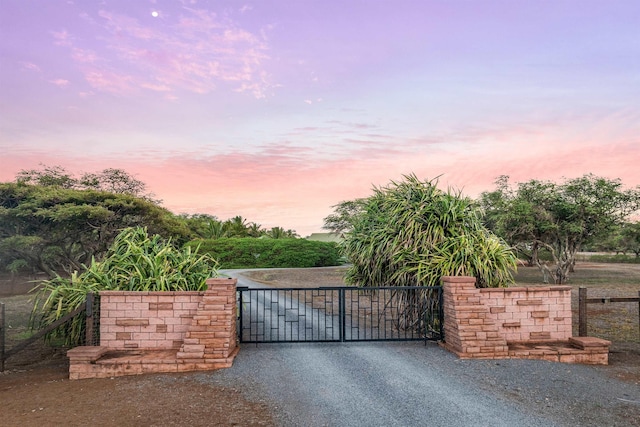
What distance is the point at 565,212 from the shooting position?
26406mm

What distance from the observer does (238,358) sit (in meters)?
7.93

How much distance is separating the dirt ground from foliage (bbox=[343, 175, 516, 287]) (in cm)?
299

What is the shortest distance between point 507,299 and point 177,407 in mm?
6383

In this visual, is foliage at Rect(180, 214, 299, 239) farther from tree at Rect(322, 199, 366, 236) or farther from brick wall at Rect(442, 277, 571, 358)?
brick wall at Rect(442, 277, 571, 358)

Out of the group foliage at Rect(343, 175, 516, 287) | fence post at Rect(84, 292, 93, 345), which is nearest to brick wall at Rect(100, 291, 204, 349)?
fence post at Rect(84, 292, 93, 345)

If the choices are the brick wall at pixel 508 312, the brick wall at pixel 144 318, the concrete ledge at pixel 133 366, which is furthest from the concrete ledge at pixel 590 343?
the brick wall at pixel 144 318

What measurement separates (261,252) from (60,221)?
802 inches

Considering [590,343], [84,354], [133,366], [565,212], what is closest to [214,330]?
[133,366]

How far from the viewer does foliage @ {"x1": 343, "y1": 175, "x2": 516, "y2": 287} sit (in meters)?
9.59

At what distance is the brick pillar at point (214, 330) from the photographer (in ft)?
24.5

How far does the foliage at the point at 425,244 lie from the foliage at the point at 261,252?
2675 cm

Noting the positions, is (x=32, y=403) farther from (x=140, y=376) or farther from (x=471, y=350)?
(x=471, y=350)

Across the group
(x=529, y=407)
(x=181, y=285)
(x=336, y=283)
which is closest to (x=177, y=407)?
(x=181, y=285)

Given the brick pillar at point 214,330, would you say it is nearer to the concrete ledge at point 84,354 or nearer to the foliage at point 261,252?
the concrete ledge at point 84,354
